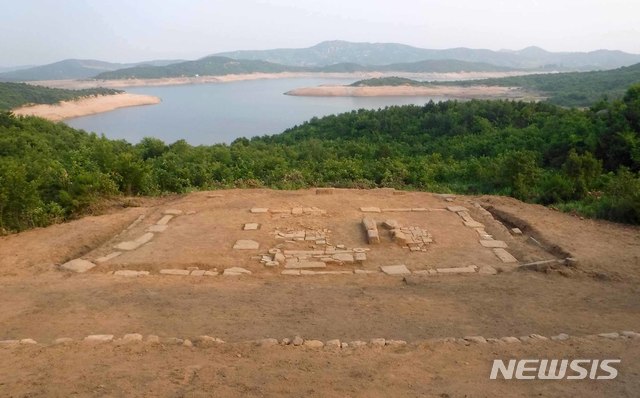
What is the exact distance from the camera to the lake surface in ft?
124

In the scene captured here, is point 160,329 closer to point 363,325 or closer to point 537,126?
point 363,325

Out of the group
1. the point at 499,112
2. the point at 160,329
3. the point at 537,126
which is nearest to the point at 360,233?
the point at 160,329

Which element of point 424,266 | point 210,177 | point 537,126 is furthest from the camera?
point 537,126

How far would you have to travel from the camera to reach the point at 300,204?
33.3ft

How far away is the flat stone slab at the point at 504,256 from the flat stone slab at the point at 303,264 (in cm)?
288

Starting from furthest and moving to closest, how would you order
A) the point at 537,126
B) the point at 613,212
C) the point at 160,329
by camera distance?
the point at 537,126
the point at 613,212
the point at 160,329

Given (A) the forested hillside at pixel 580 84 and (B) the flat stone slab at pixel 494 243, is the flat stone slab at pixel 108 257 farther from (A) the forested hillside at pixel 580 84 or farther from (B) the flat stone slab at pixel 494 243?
(A) the forested hillside at pixel 580 84

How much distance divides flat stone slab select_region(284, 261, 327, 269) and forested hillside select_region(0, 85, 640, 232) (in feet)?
17.3

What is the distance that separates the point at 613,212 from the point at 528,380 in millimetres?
7013

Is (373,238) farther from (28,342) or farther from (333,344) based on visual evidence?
(28,342)

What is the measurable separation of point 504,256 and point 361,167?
7.63 m

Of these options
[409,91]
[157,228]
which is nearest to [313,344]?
[157,228]

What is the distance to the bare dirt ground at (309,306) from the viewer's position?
4043 millimetres

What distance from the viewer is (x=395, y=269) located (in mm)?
7285
